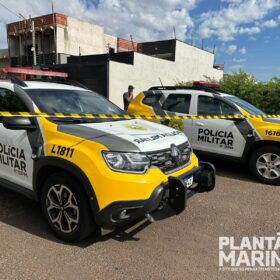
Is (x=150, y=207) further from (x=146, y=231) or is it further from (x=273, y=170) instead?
(x=273, y=170)

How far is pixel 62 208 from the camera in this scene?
3.11 m

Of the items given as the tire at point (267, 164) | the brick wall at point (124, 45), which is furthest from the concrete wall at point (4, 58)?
the tire at point (267, 164)

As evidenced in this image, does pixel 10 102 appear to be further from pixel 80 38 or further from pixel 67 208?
pixel 80 38

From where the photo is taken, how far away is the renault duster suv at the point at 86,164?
2785 mm

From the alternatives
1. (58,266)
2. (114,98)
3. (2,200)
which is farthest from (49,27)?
(58,266)

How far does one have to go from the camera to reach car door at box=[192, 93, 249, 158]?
18.3 feet

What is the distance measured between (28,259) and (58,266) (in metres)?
0.34

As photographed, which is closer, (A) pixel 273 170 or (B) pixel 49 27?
(A) pixel 273 170

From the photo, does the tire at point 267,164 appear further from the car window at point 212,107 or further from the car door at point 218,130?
the car window at point 212,107

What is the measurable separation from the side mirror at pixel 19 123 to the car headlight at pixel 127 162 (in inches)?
38.5

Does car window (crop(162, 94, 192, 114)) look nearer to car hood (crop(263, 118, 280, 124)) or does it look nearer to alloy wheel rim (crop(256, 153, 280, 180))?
car hood (crop(263, 118, 280, 124))

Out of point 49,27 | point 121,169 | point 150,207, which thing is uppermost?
point 49,27

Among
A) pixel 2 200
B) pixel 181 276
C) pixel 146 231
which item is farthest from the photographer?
pixel 2 200

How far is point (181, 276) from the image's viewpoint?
2.71 meters
